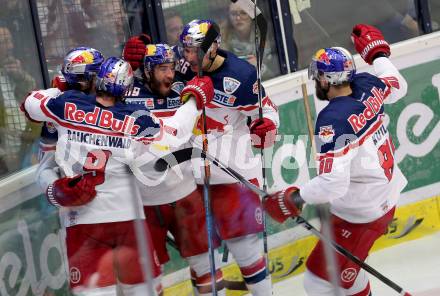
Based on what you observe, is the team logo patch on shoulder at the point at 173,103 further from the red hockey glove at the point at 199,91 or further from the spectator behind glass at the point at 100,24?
the spectator behind glass at the point at 100,24

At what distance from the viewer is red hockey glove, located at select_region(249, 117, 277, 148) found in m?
4.96

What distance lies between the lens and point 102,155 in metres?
4.41

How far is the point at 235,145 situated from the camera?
5164 millimetres

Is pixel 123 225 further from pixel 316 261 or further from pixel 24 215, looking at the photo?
pixel 316 261

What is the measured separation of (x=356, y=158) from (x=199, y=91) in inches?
28.1

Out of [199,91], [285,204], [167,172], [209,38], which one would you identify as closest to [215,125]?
[167,172]

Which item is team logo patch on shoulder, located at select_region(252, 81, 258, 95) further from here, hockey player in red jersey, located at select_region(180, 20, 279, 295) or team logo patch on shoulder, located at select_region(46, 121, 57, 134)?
team logo patch on shoulder, located at select_region(46, 121, 57, 134)

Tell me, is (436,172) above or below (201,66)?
below

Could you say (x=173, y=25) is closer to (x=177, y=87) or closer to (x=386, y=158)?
(x=177, y=87)

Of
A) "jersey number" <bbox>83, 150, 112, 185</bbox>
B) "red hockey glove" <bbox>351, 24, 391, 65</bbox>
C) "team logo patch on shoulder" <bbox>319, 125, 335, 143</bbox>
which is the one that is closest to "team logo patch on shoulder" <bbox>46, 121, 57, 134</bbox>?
"jersey number" <bbox>83, 150, 112, 185</bbox>

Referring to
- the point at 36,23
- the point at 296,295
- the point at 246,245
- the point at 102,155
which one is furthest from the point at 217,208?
the point at 36,23

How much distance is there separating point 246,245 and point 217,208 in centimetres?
22

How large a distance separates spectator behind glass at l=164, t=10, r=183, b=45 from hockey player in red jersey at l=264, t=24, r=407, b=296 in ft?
4.42

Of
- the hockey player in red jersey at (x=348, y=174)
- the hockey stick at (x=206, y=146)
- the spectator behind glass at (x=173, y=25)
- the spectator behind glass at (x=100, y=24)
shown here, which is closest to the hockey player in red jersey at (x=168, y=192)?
the hockey stick at (x=206, y=146)
